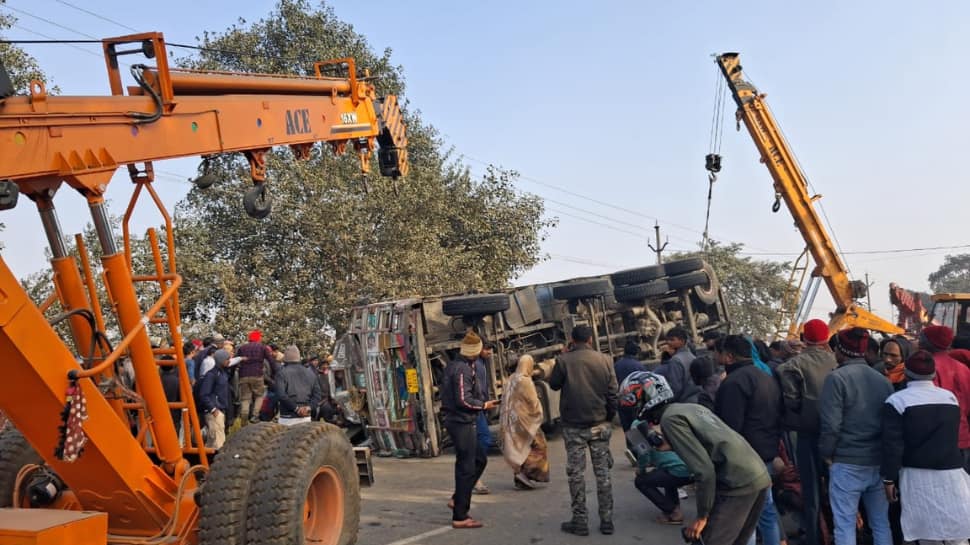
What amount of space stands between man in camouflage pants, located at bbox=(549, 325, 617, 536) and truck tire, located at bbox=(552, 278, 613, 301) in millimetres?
5263

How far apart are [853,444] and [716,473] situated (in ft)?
4.64

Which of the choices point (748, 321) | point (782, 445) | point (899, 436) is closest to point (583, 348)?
point (782, 445)

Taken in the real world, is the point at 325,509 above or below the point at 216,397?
below

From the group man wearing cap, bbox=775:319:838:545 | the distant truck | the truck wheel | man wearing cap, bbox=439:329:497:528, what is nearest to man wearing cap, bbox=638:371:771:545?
man wearing cap, bbox=775:319:838:545

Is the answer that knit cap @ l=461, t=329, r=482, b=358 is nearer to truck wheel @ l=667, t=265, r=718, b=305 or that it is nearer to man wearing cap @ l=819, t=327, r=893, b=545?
man wearing cap @ l=819, t=327, r=893, b=545

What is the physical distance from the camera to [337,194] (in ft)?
61.7

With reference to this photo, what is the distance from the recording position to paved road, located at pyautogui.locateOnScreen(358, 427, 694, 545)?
691 centimetres

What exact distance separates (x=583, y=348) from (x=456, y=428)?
1.43 metres

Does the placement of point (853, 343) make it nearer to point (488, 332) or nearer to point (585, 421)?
point (585, 421)

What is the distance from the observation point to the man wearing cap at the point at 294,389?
35.1ft

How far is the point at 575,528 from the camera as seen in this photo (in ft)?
22.6

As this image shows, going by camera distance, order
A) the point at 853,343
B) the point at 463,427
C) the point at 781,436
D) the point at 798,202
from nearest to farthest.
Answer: the point at 853,343 → the point at 781,436 → the point at 463,427 → the point at 798,202

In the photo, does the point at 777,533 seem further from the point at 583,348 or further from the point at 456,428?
the point at 456,428

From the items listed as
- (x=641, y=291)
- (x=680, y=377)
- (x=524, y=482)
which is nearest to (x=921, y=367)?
(x=680, y=377)
